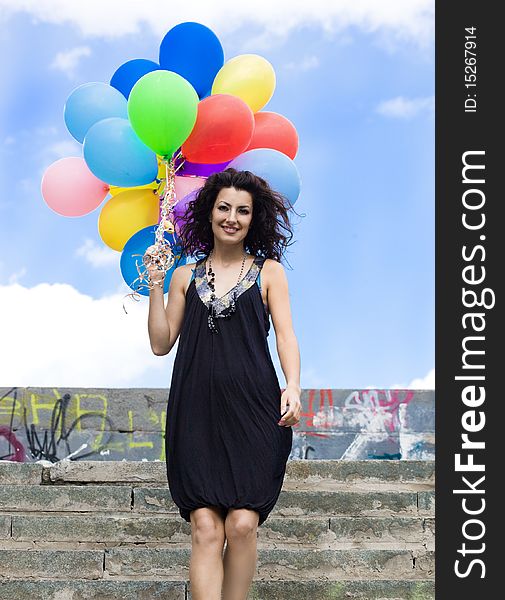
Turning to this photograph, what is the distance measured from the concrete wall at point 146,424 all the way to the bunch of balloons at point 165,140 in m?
3.97

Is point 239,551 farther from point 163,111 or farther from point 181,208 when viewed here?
point 163,111

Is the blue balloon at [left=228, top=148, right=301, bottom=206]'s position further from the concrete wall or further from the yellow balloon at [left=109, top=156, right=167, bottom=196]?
the concrete wall

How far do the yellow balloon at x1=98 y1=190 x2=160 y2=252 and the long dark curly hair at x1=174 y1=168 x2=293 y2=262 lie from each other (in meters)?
0.76

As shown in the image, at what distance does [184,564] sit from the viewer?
4664mm

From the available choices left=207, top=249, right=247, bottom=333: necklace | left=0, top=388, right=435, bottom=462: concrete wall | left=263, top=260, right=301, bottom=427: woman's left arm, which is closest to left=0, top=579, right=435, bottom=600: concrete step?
left=263, top=260, right=301, bottom=427: woman's left arm

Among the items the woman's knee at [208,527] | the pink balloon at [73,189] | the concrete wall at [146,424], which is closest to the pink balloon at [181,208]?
the pink balloon at [73,189]

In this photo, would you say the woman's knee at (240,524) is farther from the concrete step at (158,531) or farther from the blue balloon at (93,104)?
the blue balloon at (93,104)

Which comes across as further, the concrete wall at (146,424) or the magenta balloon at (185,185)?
the concrete wall at (146,424)

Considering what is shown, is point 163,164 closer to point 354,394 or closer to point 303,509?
point 303,509

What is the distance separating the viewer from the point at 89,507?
5418 mm

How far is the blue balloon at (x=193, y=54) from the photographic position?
4.75 metres

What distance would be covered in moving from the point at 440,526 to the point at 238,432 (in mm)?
1400

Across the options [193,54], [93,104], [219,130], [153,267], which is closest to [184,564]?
[153,267]

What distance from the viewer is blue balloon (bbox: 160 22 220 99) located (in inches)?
187
